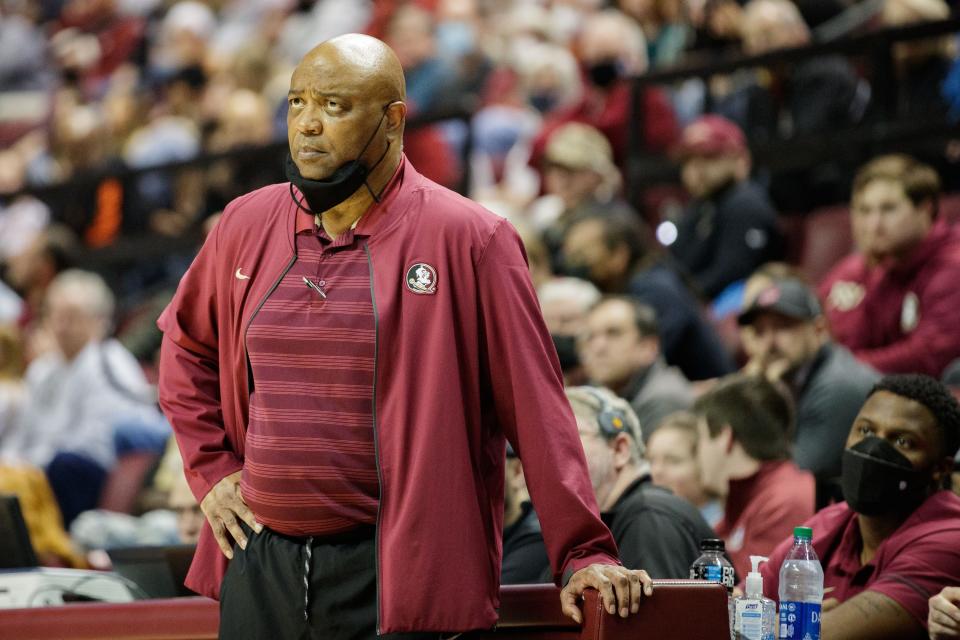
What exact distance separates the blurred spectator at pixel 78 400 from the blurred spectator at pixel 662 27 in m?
3.30

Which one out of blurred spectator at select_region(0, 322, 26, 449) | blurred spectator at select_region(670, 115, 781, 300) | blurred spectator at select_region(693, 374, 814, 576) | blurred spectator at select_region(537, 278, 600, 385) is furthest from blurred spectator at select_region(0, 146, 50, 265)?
blurred spectator at select_region(693, 374, 814, 576)

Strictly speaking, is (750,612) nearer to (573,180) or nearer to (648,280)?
(648,280)

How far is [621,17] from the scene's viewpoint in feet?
29.5

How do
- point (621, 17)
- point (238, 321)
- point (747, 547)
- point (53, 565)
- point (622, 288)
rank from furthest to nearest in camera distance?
point (621, 17) → point (622, 288) → point (53, 565) → point (747, 547) → point (238, 321)

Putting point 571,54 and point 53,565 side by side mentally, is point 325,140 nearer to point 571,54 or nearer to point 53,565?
point 53,565

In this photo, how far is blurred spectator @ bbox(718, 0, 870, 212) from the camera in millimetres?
7262

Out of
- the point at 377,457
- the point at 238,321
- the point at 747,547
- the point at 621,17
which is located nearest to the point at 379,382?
the point at 377,457

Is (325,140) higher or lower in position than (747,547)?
higher

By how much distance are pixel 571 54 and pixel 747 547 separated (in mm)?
5558

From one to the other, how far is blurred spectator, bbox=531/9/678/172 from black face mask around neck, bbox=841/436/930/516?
15.2 ft

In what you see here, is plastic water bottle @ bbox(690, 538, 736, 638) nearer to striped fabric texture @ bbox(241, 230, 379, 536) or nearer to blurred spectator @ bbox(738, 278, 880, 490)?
striped fabric texture @ bbox(241, 230, 379, 536)

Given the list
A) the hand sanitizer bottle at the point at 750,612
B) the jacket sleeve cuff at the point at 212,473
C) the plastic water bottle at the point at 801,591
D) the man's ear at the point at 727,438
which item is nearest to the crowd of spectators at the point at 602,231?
the man's ear at the point at 727,438

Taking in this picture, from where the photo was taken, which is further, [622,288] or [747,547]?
[622,288]

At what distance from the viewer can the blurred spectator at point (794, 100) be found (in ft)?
23.8
